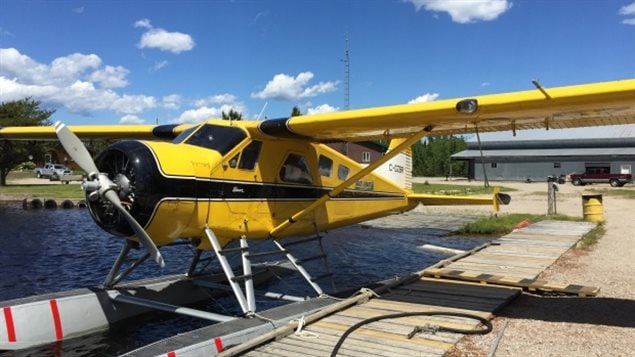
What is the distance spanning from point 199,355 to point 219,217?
2358mm

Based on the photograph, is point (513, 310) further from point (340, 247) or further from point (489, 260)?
point (340, 247)

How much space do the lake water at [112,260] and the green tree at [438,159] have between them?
7032 cm

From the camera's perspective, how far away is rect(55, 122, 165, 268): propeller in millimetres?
6180

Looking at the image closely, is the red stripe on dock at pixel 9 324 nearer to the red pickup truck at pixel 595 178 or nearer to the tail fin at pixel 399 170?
the tail fin at pixel 399 170

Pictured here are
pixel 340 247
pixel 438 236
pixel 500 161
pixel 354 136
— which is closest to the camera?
pixel 354 136

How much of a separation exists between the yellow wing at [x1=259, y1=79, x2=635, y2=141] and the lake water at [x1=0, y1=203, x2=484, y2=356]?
3472 mm

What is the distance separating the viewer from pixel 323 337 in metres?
6.37

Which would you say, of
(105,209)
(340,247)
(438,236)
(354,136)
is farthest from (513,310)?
(438,236)

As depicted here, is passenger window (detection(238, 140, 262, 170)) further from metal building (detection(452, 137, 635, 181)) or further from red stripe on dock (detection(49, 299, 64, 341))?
metal building (detection(452, 137, 635, 181))

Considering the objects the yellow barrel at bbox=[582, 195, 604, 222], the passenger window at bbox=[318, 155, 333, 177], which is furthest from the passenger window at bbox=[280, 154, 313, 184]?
the yellow barrel at bbox=[582, 195, 604, 222]

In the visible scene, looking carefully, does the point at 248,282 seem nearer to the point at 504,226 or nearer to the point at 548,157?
the point at 504,226

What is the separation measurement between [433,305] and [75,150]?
5385mm

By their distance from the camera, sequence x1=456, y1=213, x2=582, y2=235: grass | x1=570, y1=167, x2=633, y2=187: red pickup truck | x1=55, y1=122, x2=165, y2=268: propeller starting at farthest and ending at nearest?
1. x1=570, y1=167, x2=633, y2=187: red pickup truck
2. x1=456, y1=213, x2=582, y2=235: grass
3. x1=55, y1=122, x2=165, y2=268: propeller

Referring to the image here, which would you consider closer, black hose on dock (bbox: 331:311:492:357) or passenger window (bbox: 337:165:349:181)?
black hose on dock (bbox: 331:311:492:357)
